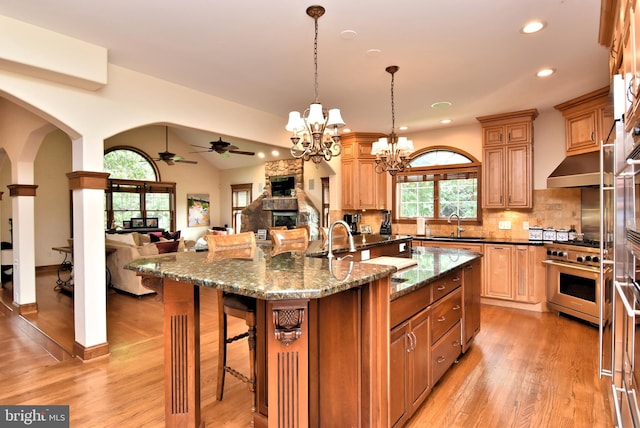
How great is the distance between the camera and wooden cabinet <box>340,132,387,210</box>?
5922mm

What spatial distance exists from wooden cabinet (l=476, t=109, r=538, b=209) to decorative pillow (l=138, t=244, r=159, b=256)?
16.4 feet

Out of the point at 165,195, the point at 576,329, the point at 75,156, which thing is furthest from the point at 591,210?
the point at 165,195

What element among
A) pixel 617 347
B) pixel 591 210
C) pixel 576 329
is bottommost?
pixel 576 329

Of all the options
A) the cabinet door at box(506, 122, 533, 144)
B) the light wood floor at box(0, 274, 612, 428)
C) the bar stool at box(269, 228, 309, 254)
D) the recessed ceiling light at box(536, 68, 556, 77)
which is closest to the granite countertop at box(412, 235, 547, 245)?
the light wood floor at box(0, 274, 612, 428)

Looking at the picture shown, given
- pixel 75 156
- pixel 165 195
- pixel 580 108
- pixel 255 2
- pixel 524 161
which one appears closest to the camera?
pixel 255 2

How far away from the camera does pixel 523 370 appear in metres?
2.82

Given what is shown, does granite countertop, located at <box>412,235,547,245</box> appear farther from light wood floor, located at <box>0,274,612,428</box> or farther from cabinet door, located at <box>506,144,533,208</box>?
light wood floor, located at <box>0,274,612,428</box>

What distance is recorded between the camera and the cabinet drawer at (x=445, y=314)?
7.68 feet

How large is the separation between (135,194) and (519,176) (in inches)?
A: 375

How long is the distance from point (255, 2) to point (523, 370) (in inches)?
133

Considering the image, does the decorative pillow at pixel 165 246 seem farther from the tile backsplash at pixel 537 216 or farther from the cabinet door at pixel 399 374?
the cabinet door at pixel 399 374

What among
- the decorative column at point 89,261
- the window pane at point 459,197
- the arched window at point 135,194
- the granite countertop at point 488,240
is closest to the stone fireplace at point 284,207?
the arched window at point 135,194

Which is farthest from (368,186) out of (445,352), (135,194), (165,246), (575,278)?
(135,194)

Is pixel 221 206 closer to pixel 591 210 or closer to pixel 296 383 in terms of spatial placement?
pixel 591 210
